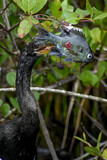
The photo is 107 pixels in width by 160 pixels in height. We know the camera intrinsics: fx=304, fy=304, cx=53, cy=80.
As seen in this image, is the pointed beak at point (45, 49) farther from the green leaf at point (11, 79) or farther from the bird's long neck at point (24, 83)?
the green leaf at point (11, 79)

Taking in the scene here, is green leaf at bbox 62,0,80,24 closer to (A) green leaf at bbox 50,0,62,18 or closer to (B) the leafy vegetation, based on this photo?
(B) the leafy vegetation

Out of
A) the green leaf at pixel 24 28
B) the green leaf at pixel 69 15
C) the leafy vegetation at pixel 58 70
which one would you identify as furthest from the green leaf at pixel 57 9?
the green leaf at pixel 24 28

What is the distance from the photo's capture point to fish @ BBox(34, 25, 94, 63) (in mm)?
1627

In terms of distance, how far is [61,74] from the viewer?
263 cm

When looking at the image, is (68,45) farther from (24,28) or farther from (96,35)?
(96,35)

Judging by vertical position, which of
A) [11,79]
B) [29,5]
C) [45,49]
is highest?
[29,5]

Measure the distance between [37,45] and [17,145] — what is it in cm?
62

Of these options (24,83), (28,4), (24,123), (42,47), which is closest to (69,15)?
(42,47)

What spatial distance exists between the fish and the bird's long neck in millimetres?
195

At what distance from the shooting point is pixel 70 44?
1.64 m

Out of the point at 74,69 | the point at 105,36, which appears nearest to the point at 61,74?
the point at 74,69

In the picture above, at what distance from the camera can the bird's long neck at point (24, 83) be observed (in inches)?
71.2

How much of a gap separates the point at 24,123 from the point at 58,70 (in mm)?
821

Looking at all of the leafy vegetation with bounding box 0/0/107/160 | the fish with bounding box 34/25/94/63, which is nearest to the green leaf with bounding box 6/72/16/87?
the leafy vegetation with bounding box 0/0/107/160
